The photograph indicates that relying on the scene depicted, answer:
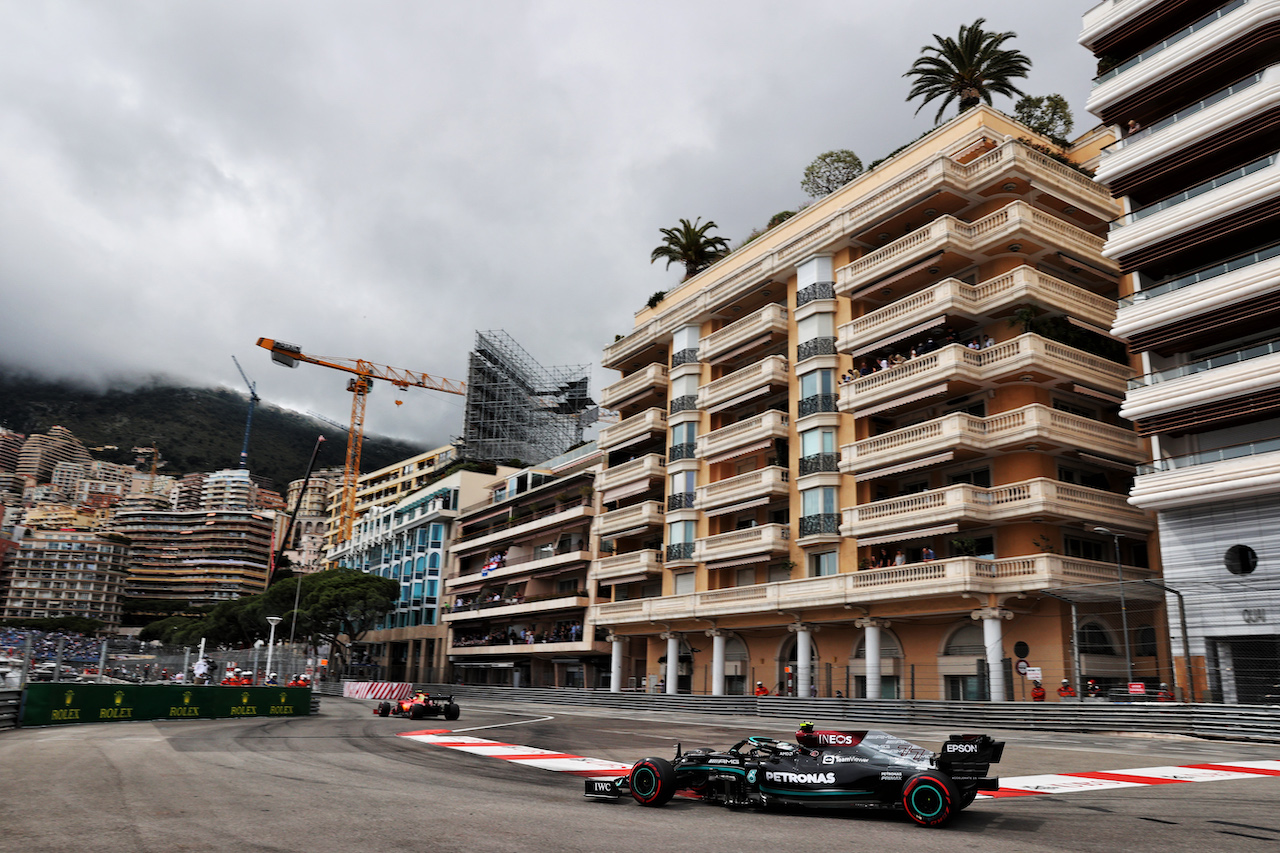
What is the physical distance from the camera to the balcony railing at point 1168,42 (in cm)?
3088

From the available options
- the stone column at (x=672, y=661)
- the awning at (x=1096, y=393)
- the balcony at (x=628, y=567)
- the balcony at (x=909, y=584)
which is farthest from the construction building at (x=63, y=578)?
the awning at (x=1096, y=393)

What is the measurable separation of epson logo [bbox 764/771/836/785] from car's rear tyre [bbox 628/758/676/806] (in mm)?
1269

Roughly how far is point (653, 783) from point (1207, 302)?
27.4 metres

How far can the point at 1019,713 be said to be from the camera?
95.2 ft

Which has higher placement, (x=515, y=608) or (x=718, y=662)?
(x=515, y=608)

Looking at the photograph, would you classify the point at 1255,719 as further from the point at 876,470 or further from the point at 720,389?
the point at 720,389

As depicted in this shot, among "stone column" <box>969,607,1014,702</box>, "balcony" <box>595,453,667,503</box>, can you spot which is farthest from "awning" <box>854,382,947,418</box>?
"balcony" <box>595,453,667,503</box>

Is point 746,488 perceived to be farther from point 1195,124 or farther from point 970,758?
point 970,758

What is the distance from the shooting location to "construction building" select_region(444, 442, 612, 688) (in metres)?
63.2

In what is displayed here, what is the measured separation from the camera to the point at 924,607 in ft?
118

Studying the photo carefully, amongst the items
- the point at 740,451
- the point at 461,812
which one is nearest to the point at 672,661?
the point at 740,451

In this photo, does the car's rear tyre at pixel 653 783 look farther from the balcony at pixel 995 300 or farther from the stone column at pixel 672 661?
the stone column at pixel 672 661

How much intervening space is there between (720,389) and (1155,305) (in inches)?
855

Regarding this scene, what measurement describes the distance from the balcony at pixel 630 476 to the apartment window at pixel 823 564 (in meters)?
13.5
